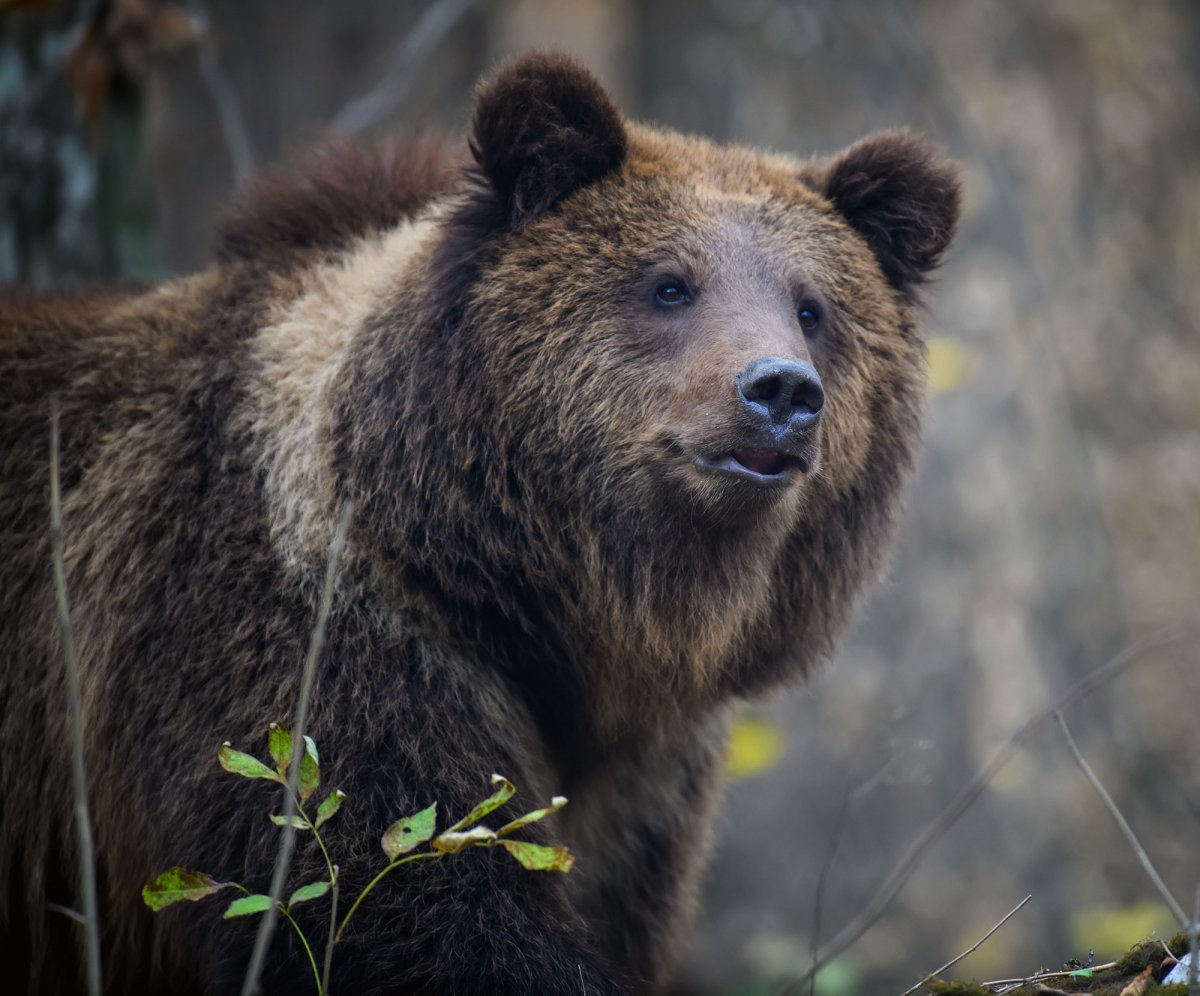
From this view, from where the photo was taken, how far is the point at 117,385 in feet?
18.0

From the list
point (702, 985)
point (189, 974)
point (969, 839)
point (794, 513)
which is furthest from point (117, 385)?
point (969, 839)

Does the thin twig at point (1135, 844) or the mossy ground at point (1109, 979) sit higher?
the thin twig at point (1135, 844)

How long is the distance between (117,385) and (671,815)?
2.87 metres

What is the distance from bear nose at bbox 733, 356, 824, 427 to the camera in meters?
4.61

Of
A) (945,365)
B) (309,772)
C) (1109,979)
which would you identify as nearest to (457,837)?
(309,772)

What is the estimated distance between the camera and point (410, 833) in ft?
13.3

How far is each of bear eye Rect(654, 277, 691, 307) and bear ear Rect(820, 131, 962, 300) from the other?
0.99 m

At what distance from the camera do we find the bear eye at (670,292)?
523 centimetres

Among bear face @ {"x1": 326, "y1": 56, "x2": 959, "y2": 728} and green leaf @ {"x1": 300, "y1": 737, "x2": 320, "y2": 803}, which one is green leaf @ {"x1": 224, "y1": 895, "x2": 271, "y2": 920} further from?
bear face @ {"x1": 326, "y1": 56, "x2": 959, "y2": 728}

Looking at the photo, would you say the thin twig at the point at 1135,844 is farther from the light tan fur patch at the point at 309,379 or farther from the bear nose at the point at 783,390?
the light tan fur patch at the point at 309,379

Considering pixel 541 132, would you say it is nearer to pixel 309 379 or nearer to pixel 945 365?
pixel 309 379

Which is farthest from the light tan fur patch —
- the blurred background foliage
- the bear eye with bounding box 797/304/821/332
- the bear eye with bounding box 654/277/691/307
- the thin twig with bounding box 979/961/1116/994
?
the blurred background foliage

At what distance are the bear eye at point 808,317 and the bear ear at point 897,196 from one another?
0.58m

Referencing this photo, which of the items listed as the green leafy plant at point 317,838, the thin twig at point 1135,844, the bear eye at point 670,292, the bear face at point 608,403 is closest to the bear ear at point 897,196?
the bear face at point 608,403
